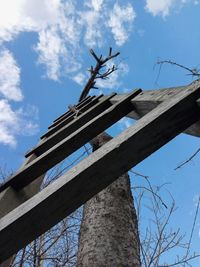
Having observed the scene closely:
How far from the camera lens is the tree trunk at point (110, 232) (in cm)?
235

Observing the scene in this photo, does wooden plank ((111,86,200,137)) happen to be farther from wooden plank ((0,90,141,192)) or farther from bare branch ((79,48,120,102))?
bare branch ((79,48,120,102))

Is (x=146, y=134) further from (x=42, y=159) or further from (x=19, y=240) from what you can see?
(x=42, y=159)

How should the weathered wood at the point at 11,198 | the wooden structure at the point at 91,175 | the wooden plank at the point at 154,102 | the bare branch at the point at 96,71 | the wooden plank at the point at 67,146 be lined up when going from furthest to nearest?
the bare branch at the point at 96,71
the wooden plank at the point at 67,146
the weathered wood at the point at 11,198
the wooden plank at the point at 154,102
the wooden structure at the point at 91,175

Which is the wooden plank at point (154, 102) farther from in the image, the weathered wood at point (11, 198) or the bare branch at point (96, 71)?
the bare branch at point (96, 71)

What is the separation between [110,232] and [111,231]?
0.01 meters

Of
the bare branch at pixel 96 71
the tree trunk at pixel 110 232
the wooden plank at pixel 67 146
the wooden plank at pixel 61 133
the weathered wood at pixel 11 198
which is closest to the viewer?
the weathered wood at pixel 11 198

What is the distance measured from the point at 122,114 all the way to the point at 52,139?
61 cm

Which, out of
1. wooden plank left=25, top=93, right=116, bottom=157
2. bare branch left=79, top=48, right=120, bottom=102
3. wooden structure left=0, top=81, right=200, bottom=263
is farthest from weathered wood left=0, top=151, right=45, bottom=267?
bare branch left=79, top=48, right=120, bottom=102

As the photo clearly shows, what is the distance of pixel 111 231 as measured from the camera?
8.30 ft

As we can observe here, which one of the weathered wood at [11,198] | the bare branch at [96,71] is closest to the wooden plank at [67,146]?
the weathered wood at [11,198]

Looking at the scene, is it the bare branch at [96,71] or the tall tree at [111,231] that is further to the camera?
the bare branch at [96,71]

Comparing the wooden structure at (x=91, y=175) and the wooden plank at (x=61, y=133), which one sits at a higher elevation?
the wooden plank at (x=61, y=133)

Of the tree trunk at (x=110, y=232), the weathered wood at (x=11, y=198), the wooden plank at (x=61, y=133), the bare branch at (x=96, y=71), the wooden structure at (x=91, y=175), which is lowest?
the wooden structure at (x=91, y=175)

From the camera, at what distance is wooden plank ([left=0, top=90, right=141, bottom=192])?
1.76 meters
